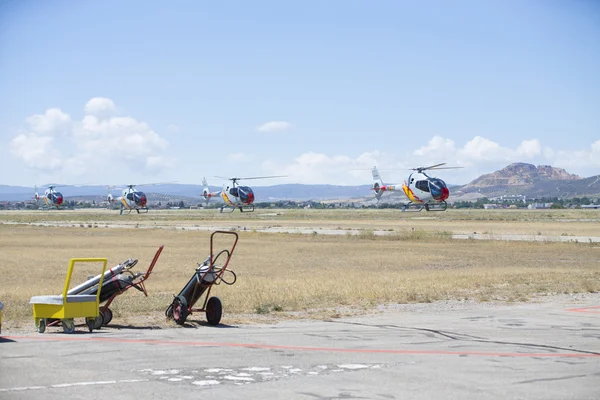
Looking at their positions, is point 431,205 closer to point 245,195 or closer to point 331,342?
point 245,195

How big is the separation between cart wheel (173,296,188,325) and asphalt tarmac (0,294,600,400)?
0.65 ft

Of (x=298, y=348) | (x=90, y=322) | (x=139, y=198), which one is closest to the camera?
(x=298, y=348)

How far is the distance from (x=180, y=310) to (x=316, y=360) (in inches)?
179

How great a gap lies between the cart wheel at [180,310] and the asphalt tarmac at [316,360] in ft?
0.65

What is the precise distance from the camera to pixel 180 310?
1596cm

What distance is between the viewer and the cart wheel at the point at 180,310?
52.3 feet

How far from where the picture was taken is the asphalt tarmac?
32.8 ft

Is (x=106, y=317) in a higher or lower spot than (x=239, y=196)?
lower

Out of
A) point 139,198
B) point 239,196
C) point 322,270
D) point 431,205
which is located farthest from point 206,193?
point 322,270

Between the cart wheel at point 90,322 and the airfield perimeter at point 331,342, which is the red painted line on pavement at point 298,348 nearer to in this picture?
the airfield perimeter at point 331,342

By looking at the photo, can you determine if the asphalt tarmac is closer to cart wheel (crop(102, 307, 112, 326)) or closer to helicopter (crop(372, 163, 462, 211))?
cart wheel (crop(102, 307, 112, 326))

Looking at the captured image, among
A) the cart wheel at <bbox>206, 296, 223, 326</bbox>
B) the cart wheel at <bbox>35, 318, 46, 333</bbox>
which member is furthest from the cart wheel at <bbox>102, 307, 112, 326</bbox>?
the cart wheel at <bbox>206, 296, 223, 326</bbox>

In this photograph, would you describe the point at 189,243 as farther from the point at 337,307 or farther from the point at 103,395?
the point at 103,395

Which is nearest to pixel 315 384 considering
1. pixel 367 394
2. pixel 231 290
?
pixel 367 394
